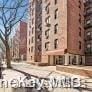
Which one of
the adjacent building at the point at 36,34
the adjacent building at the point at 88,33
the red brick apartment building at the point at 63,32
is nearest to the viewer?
the red brick apartment building at the point at 63,32

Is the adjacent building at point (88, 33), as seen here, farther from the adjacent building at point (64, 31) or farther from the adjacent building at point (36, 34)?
the adjacent building at point (36, 34)

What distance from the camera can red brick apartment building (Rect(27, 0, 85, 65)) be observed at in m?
39.3

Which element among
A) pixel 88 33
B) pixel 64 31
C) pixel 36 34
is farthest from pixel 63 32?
pixel 36 34

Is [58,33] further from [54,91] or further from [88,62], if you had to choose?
[54,91]

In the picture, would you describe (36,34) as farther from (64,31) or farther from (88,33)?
(64,31)

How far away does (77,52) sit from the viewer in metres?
43.7

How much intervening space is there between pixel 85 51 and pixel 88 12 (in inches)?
325

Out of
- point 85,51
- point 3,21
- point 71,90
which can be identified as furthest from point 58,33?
point 71,90

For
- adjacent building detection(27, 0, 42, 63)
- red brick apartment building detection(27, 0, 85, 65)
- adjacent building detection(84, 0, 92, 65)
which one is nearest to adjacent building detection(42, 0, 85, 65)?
red brick apartment building detection(27, 0, 85, 65)

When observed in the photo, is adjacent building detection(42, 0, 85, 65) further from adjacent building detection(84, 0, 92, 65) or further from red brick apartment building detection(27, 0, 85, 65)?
adjacent building detection(84, 0, 92, 65)

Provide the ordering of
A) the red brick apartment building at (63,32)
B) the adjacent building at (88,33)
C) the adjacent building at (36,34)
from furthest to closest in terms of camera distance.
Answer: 1. the adjacent building at (36,34)
2. the adjacent building at (88,33)
3. the red brick apartment building at (63,32)

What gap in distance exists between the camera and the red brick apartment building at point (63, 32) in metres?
39.3

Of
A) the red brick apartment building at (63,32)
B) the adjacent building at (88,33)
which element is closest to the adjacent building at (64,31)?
the red brick apartment building at (63,32)

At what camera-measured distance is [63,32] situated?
40.1 meters
